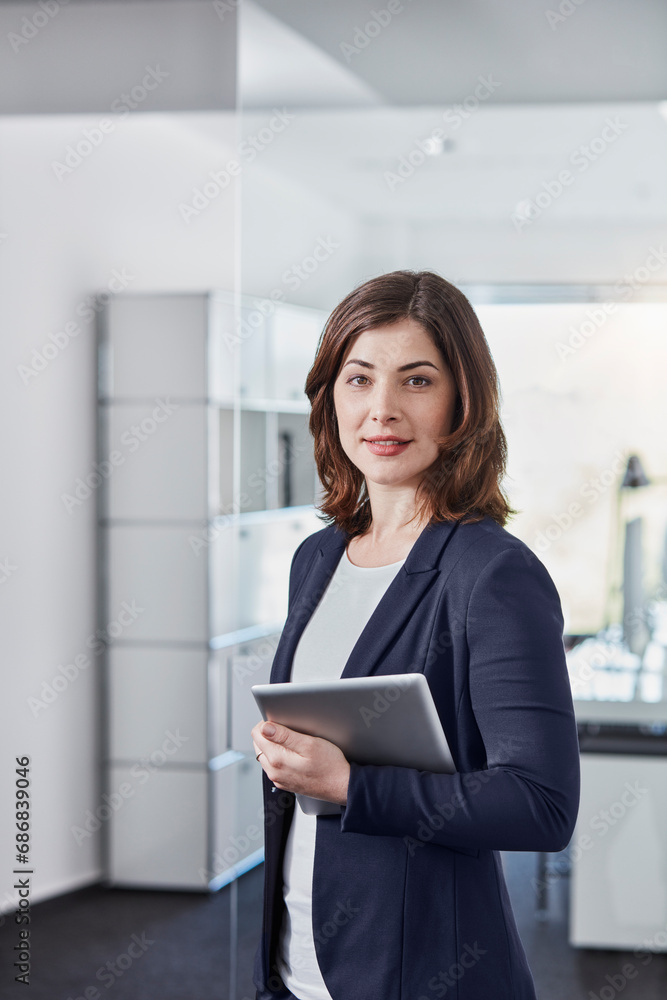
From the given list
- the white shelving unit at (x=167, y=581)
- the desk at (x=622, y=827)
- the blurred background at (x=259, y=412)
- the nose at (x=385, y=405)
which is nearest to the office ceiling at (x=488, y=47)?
the blurred background at (x=259, y=412)

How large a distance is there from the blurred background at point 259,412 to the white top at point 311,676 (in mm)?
1177

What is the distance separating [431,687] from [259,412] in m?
1.73

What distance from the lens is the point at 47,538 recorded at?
141 inches

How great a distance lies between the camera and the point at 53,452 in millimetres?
3598

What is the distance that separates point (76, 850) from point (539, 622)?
3.24m

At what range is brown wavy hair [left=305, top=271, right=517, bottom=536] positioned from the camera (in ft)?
4.03

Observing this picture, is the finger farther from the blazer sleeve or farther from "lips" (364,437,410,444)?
"lips" (364,437,410,444)

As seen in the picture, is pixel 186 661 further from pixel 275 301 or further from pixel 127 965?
pixel 275 301

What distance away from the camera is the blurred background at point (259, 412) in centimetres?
268

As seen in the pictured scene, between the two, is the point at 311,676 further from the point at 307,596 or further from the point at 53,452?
the point at 53,452

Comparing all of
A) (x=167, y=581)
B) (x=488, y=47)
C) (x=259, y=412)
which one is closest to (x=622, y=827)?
(x=259, y=412)

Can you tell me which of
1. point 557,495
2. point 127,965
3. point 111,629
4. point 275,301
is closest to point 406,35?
point 275,301

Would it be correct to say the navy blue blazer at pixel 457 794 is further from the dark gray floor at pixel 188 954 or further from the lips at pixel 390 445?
the dark gray floor at pixel 188 954

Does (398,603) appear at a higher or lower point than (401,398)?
lower
